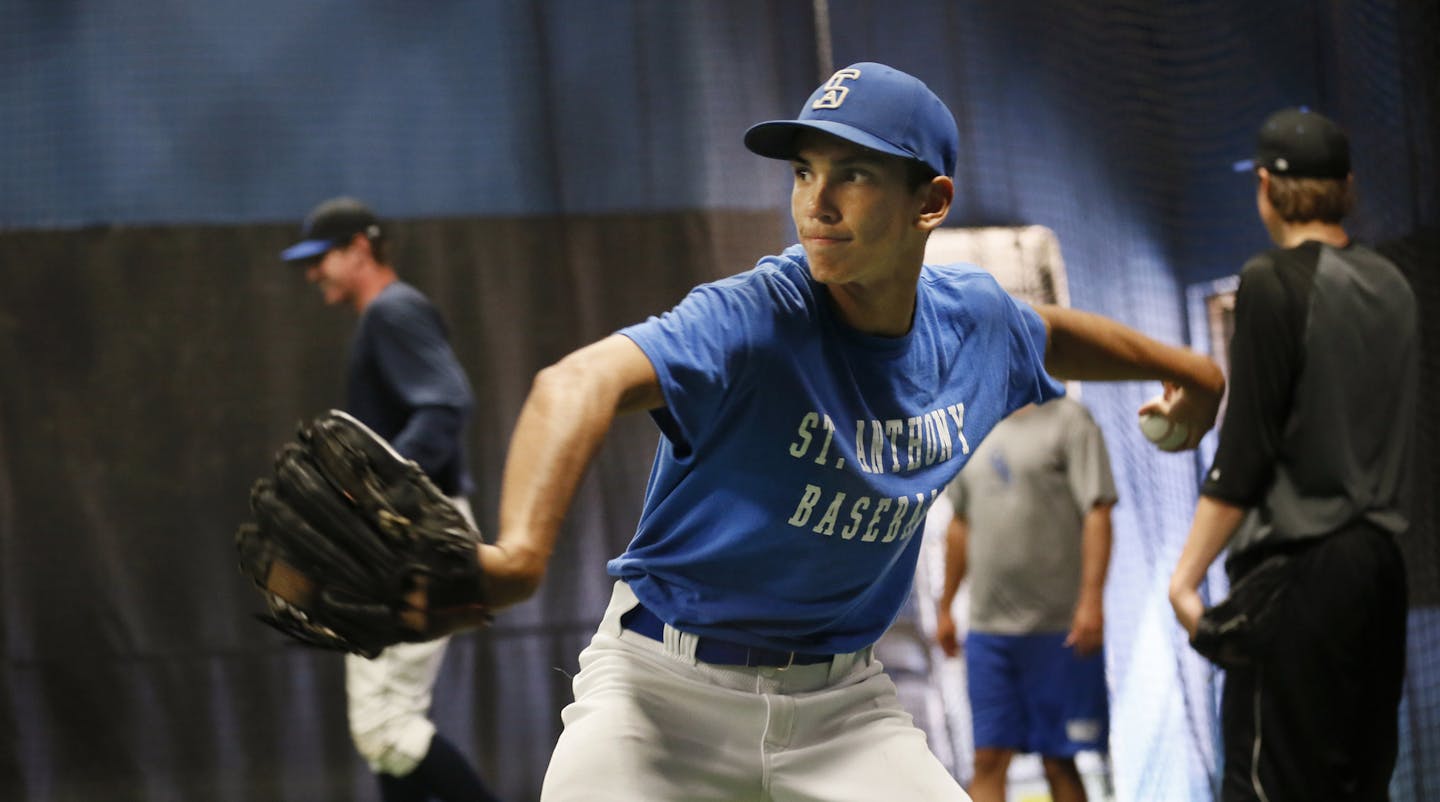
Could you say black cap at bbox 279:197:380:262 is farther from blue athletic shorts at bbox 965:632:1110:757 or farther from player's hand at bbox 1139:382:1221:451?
player's hand at bbox 1139:382:1221:451

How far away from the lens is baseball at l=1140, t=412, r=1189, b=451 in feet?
9.85

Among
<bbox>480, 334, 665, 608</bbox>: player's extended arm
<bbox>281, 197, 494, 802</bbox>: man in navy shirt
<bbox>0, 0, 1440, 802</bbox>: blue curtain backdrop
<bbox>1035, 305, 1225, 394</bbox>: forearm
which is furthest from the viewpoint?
<bbox>0, 0, 1440, 802</bbox>: blue curtain backdrop

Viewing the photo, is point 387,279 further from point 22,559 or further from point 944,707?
point 944,707

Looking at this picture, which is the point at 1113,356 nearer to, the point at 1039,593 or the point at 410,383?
the point at 1039,593

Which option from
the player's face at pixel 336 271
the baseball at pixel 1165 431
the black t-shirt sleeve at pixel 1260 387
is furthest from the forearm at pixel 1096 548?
the player's face at pixel 336 271

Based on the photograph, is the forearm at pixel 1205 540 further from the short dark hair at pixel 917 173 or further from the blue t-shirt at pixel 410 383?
the blue t-shirt at pixel 410 383

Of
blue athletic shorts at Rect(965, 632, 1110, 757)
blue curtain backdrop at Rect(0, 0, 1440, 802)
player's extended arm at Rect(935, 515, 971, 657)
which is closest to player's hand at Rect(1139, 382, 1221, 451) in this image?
blue athletic shorts at Rect(965, 632, 1110, 757)

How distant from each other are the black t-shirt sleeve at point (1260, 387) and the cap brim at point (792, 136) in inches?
58.7

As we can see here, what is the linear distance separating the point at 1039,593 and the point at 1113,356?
2273 millimetres

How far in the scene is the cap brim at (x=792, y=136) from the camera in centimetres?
238

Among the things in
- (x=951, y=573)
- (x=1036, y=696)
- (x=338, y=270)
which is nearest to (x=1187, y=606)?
(x=1036, y=696)

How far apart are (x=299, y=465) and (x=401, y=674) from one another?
10.6 feet

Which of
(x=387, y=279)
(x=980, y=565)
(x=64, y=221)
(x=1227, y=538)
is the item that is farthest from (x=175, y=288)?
(x=1227, y=538)

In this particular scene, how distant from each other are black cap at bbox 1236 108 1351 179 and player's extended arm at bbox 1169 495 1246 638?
86cm
